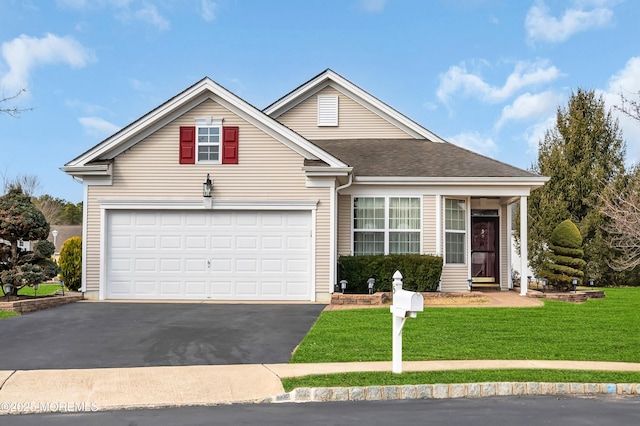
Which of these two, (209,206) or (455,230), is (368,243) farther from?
(209,206)

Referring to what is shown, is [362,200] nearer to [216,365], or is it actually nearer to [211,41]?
[211,41]

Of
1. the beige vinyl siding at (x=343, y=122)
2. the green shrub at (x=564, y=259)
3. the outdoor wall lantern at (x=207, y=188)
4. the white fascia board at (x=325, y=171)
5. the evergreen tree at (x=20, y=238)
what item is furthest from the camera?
the beige vinyl siding at (x=343, y=122)

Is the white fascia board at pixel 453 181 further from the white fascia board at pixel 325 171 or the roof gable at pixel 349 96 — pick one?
the roof gable at pixel 349 96

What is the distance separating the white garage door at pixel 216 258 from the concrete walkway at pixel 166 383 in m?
7.81

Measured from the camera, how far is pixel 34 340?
417 inches

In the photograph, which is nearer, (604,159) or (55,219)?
(604,159)

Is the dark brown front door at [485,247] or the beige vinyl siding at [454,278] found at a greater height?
the dark brown front door at [485,247]

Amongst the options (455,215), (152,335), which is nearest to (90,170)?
(152,335)

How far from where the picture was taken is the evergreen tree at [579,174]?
26.5 m

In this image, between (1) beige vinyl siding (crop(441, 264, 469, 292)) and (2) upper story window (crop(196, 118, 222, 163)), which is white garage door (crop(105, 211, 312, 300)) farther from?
(1) beige vinyl siding (crop(441, 264, 469, 292))

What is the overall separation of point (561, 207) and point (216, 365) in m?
21.5

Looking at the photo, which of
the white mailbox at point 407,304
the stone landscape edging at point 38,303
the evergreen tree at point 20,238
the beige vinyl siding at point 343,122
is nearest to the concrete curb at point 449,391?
the white mailbox at point 407,304

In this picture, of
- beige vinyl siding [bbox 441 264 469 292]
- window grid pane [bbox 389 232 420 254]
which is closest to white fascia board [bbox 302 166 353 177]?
window grid pane [bbox 389 232 420 254]

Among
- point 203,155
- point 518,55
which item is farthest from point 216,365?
point 518,55
